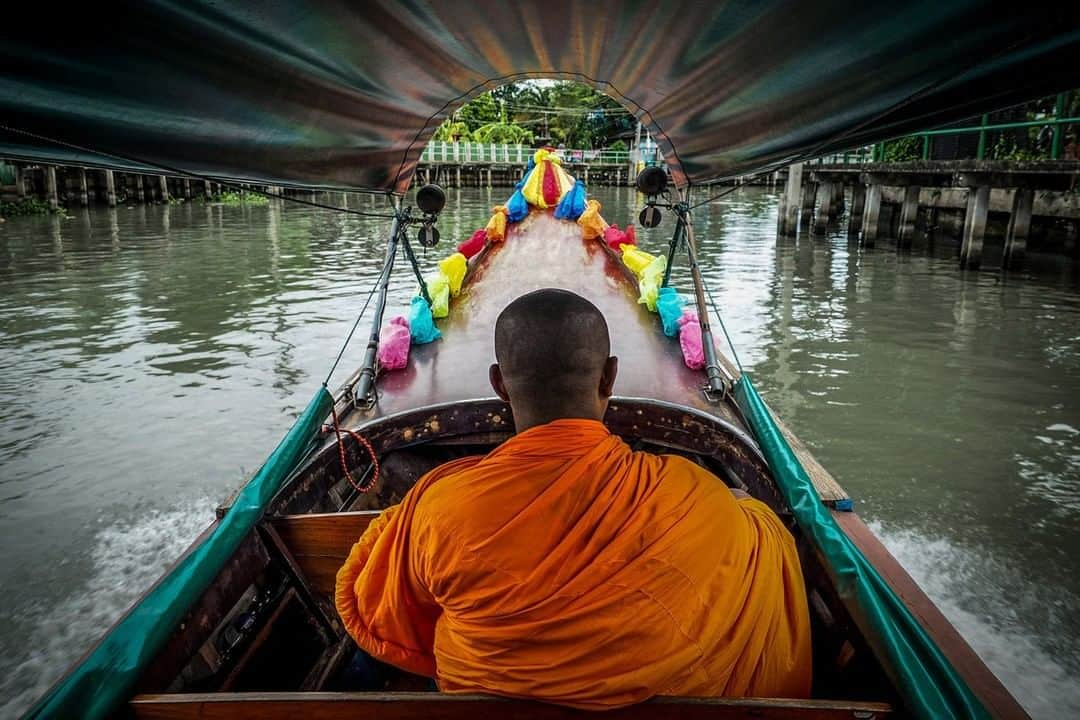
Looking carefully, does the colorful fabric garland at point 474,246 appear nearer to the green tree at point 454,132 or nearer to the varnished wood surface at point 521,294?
the varnished wood surface at point 521,294

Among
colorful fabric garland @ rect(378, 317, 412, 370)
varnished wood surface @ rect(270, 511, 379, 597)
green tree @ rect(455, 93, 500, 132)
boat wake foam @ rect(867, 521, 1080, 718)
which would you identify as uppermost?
green tree @ rect(455, 93, 500, 132)

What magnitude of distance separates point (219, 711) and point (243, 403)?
5.26m

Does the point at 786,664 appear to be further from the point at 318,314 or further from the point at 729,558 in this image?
the point at 318,314

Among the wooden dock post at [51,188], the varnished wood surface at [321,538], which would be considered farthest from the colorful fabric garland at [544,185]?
the wooden dock post at [51,188]

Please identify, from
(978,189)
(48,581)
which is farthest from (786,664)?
(978,189)

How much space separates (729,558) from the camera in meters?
1.34

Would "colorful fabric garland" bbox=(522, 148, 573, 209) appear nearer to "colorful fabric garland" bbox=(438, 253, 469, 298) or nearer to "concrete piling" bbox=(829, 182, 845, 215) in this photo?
"colorful fabric garland" bbox=(438, 253, 469, 298)

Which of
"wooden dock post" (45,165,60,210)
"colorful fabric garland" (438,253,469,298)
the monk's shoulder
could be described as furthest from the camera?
"wooden dock post" (45,165,60,210)

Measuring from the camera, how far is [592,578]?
1.25 metres

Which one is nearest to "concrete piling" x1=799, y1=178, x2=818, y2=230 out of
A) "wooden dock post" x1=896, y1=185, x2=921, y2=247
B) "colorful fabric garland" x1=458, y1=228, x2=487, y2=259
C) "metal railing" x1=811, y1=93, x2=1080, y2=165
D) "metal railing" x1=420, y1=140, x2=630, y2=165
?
"metal railing" x1=811, y1=93, x2=1080, y2=165

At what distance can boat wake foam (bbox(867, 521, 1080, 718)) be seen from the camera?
10.1ft

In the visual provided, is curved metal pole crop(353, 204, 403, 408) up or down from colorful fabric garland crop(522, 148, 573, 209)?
down

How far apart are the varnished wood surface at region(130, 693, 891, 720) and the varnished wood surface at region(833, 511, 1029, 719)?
1.05 feet

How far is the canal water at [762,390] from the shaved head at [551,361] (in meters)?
2.97
